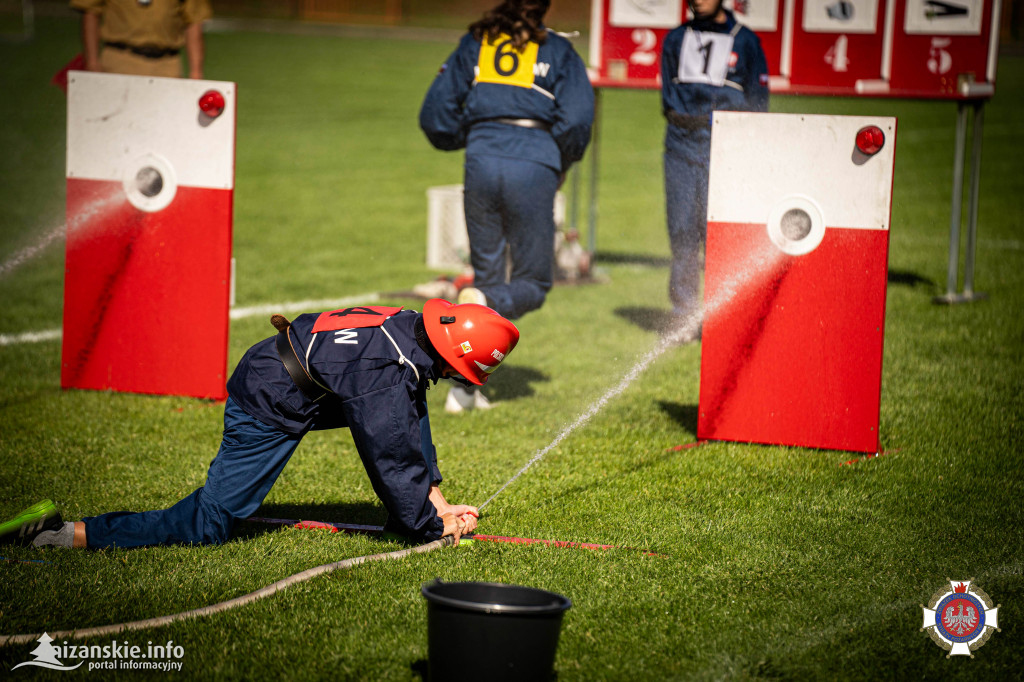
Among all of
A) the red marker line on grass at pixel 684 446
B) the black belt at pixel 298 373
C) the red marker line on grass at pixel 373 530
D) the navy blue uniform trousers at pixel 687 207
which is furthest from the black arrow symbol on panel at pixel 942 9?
the black belt at pixel 298 373

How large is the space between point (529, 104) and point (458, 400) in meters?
1.83

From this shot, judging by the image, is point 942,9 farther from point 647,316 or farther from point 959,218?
point 647,316

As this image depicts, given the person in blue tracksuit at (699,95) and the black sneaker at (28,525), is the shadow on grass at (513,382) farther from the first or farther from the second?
the black sneaker at (28,525)

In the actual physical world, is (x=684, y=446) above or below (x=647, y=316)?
below

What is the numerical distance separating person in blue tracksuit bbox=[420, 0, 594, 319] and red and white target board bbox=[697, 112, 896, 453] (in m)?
1.10

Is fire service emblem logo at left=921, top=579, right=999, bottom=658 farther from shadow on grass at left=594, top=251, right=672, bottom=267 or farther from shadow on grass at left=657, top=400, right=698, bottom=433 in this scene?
shadow on grass at left=594, top=251, right=672, bottom=267

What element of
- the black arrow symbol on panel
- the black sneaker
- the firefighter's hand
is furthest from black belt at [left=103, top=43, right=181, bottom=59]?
the black arrow symbol on panel

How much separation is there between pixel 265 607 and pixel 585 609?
45.7 inches

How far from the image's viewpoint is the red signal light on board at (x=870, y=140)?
5.42 m

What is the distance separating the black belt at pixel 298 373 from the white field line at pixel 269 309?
15.0 feet

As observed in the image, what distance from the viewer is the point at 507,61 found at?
20.9 feet

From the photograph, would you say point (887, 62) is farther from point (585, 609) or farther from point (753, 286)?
point (585, 609)

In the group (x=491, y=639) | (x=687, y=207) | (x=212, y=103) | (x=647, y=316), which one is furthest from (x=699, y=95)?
(x=491, y=639)

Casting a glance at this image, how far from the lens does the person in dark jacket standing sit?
635cm
